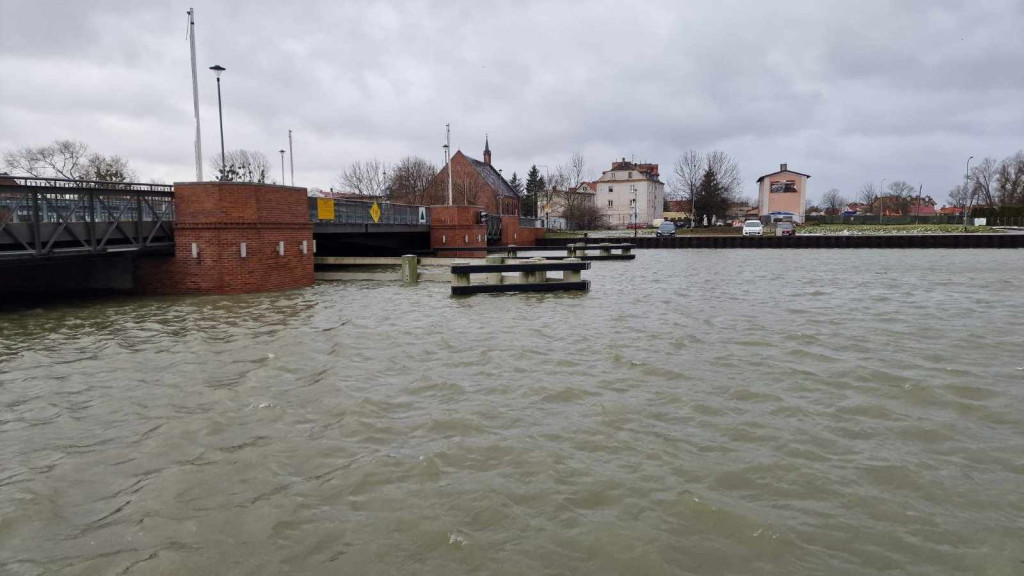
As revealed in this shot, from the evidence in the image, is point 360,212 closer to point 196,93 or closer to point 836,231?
point 196,93


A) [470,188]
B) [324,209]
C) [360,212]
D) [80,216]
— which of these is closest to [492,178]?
[470,188]

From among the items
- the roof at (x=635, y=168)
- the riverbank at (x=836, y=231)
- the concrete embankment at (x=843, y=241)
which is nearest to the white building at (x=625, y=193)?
the roof at (x=635, y=168)

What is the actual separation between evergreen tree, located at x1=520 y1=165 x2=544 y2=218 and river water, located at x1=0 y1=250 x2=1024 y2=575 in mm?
81979

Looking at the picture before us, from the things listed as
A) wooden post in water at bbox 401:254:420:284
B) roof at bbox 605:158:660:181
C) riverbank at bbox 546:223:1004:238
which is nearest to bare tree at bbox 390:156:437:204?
riverbank at bbox 546:223:1004:238

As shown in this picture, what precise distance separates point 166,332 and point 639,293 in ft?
42.2

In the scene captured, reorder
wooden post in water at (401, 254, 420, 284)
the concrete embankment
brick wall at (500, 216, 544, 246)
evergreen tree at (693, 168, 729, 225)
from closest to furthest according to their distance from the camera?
wooden post in water at (401, 254, 420, 284) → the concrete embankment → brick wall at (500, 216, 544, 246) → evergreen tree at (693, 168, 729, 225)

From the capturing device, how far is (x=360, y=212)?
29.0 m

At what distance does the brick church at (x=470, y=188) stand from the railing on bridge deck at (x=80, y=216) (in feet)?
185

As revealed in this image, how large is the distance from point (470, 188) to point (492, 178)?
657 cm

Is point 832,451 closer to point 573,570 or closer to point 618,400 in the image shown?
point 618,400

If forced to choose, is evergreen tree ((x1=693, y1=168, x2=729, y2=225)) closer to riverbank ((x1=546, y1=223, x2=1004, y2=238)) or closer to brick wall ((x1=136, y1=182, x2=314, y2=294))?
riverbank ((x1=546, y1=223, x2=1004, y2=238))

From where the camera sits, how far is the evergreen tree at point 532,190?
9344 cm

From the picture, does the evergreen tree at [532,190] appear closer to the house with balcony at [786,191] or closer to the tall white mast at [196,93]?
the house with balcony at [786,191]

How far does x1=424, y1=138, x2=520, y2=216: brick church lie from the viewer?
247ft
